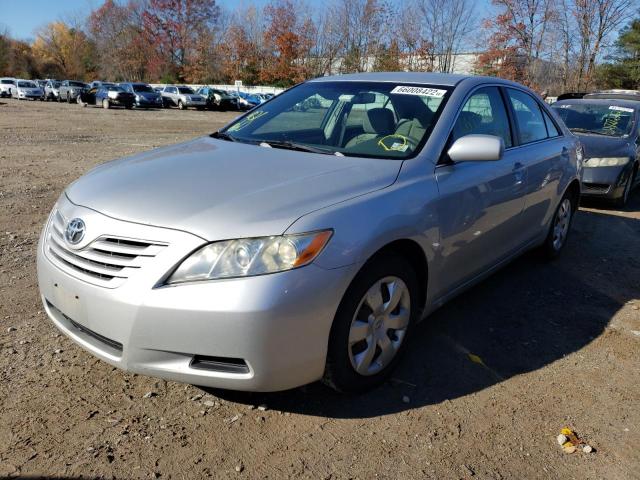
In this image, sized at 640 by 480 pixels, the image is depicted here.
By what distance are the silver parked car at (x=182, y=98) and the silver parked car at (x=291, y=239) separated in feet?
126

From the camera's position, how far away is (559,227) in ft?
17.1

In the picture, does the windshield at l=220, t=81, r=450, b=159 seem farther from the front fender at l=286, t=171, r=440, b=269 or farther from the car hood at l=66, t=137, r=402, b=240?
the front fender at l=286, t=171, r=440, b=269

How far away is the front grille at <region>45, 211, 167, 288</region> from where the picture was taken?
231 cm

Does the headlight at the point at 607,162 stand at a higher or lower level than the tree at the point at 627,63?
lower

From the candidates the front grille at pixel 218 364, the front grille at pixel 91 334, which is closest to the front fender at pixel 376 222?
the front grille at pixel 218 364

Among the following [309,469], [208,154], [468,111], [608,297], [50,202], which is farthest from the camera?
[50,202]

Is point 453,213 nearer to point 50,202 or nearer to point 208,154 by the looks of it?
point 208,154

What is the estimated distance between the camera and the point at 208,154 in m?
3.32

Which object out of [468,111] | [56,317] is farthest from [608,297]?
[56,317]

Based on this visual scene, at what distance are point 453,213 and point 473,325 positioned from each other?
3.43ft

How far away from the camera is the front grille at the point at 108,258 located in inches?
91.1

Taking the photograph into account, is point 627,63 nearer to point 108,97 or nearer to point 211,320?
point 108,97

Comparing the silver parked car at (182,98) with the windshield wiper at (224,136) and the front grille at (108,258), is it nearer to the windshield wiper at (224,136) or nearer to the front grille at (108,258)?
the windshield wiper at (224,136)

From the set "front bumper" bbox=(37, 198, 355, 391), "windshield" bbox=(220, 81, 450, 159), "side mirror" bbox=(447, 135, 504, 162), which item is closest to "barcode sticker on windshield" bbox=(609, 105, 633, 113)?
"windshield" bbox=(220, 81, 450, 159)
